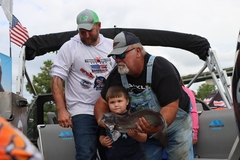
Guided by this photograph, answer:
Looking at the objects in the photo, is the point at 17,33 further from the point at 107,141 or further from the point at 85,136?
the point at 107,141

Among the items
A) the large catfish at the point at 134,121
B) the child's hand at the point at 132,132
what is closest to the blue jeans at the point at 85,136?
the large catfish at the point at 134,121

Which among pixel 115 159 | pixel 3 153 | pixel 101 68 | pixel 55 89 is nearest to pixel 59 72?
pixel 55 89

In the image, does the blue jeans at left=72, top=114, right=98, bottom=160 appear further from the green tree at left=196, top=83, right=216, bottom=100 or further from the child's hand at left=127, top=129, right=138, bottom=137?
the green tree at left=196, top=83, right=216, bottom=100

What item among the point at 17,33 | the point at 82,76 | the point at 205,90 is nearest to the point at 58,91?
the point at 82,76

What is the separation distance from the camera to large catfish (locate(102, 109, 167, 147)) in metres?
2.81

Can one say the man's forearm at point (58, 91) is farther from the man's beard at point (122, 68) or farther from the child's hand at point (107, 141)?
the man's beard at point (122, 68)

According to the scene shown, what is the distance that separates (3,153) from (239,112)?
1.45m

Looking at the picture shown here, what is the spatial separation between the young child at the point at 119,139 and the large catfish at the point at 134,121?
11cm

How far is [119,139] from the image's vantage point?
10.8 ft

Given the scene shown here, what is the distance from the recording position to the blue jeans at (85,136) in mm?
3467

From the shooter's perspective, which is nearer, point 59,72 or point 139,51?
point 139,51

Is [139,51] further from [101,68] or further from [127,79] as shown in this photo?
[101,68]

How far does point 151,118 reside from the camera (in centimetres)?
281

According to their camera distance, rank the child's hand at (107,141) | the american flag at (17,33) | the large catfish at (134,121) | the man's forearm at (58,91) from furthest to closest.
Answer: the american flag at (17,33) < the man's forearm at (58,91) < the child's hand at (107,141) < the large catfish at (134,121)
